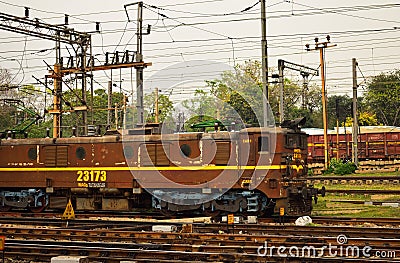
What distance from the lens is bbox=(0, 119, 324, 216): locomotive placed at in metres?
19.7

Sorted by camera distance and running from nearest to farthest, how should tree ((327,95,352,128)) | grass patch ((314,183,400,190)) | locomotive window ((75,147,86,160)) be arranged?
locomotive window ((75,147,86,160)) < grass patch ((314,183,400,190)) < tree ((327,95,352,128))

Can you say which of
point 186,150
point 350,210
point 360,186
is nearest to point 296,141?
point 186,150

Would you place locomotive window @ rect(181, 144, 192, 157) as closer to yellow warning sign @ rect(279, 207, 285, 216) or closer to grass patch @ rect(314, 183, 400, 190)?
yellow warning sign @ rect(279, 207, 285, 216)

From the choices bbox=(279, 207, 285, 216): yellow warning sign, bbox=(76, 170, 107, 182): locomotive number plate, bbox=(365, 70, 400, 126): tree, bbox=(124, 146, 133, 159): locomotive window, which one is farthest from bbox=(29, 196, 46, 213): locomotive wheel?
bbox=(365, 70, 400, 126): tree

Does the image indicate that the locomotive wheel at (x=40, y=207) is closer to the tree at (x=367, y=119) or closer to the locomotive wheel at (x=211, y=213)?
the locomotive wheel at (x=211, y=213)

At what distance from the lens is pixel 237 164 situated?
19828 millimetres

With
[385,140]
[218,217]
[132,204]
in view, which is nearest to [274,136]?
[218,217]

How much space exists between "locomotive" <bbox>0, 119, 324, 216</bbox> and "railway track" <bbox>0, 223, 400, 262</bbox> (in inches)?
166

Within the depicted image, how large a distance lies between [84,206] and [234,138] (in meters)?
7.61

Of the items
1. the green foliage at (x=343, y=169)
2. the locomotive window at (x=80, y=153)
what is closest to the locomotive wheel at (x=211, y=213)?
the locomotive window at (x=80, y=153)

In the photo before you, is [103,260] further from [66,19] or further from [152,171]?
[66,19]

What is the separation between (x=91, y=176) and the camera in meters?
22.8

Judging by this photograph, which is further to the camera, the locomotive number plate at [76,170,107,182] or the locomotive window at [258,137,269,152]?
the locomotive number plate at [76,170,107,182]

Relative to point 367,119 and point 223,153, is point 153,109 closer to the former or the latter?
point 367,119
